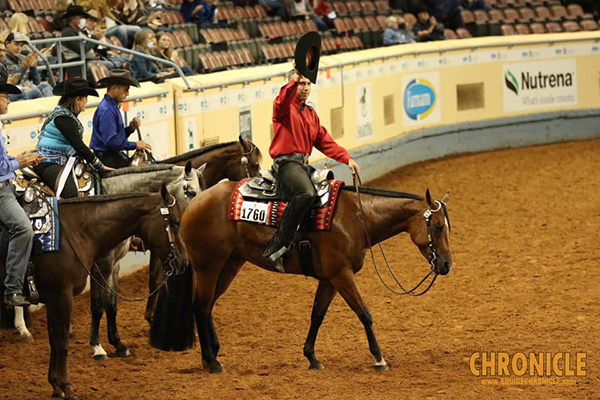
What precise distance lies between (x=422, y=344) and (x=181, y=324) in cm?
241

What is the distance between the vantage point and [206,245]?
9.98 meters

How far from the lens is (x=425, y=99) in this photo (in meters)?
21.5

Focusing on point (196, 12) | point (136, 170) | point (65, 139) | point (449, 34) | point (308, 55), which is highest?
point (196, 12)

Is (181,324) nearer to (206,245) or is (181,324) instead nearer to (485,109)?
(206,245)

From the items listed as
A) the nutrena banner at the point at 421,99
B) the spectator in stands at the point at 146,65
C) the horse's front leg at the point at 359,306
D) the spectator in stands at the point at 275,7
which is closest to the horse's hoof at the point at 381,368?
the horse's front leg at the point at 359,306

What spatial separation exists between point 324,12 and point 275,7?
156cm

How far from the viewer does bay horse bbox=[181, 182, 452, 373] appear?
9453 mm

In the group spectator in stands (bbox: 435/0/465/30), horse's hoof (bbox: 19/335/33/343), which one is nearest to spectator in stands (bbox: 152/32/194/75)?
horse's hoof (bbox: 19/335/33/343)

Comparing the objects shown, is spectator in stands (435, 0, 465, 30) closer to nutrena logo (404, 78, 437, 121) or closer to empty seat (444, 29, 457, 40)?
empty seat (444, 29, 457, 40)

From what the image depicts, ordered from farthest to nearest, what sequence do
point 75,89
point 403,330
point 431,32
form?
1. point 431,32
2. point 403,330
3. point 75,89

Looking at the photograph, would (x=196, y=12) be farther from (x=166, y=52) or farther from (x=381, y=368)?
(x=381, y=368)

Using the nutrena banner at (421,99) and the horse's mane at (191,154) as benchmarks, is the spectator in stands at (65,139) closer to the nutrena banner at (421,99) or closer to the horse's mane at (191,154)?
the horse's mane at (191,154)

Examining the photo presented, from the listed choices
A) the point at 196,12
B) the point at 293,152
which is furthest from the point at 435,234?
the point at 196,12

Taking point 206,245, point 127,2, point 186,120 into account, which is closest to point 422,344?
point 206,245
